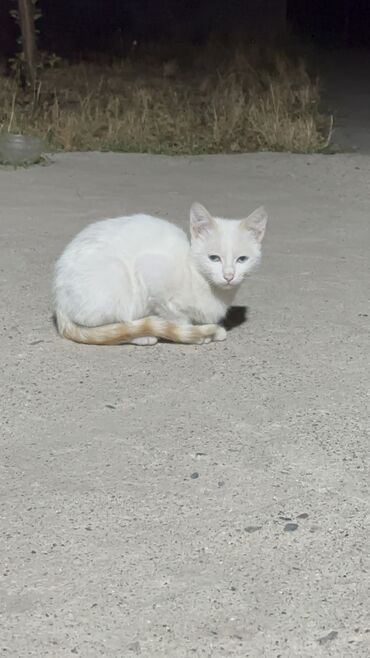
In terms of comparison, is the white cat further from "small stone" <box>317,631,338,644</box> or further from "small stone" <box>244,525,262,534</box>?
"small stone" <box>317,631,338,644</box>

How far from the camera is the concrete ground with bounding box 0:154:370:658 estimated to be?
2762 millimetres

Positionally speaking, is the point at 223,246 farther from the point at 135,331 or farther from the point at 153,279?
the point at 135,331

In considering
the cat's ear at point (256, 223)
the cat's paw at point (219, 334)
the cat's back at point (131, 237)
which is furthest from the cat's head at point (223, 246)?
the cat's paw at point (219, 334)

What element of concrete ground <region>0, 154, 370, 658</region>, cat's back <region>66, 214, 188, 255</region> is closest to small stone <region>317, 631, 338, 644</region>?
concrete ground <region>0, 154, 370, 658</region>

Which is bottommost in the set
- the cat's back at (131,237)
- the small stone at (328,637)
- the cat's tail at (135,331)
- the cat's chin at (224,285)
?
the small stone at (328,637)

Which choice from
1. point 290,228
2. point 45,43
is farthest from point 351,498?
point 45,43

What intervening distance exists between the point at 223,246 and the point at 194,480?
50.2 inches

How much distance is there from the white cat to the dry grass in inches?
193

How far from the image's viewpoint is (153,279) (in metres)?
4.45

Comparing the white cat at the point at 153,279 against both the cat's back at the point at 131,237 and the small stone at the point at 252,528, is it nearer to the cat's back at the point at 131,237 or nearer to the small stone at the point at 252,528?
the cat's back at the point at 131,237

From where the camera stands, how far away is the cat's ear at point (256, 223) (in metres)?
4.44

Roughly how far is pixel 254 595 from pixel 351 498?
2.21ft

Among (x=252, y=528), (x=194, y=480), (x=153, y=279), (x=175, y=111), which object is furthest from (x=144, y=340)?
(x=175, y=111)

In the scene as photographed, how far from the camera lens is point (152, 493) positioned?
135 inches
